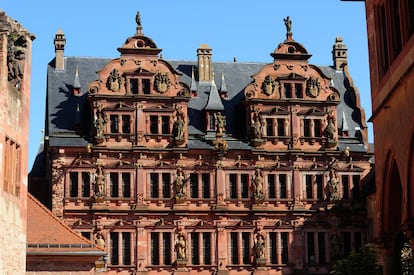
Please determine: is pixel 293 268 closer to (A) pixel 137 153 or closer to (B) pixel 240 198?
(B) pixel 240 198

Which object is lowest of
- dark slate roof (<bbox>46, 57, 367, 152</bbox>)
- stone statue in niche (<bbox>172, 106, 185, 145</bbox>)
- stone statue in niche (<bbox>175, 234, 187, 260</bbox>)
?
stone statue in niche (<bbox>175, 234, 187, 260</bbox>)

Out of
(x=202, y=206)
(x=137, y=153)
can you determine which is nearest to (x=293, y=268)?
(x=202, y=206)

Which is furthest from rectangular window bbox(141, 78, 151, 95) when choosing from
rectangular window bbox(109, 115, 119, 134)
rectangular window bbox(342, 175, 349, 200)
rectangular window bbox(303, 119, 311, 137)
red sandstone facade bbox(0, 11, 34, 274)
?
red sandstone facade bbox(0, 11, 34, 274)

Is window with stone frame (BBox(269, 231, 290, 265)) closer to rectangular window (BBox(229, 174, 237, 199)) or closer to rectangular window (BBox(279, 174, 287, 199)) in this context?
rectangular window (BBox(279, 174, 287, 199))

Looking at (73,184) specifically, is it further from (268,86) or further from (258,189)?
(268,86)

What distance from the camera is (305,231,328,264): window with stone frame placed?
154 feet

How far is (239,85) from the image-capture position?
51.5m

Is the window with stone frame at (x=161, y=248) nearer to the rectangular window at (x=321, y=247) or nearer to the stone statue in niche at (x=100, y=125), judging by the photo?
the stone statue in niche at (x=100, y=125)

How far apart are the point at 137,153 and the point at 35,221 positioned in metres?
17.6

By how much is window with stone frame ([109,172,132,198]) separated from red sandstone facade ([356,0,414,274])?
2718 centimetres

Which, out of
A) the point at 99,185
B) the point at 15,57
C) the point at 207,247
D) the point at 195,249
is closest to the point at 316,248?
the point at 207,247

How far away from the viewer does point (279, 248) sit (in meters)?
46.6

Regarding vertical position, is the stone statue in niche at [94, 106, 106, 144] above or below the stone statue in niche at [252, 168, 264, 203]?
above

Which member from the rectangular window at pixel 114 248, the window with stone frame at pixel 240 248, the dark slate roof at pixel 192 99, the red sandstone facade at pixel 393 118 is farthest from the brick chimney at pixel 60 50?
the red sandstone facade at pixel 393 118
